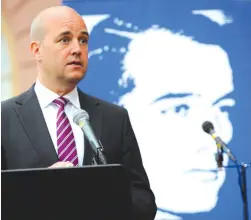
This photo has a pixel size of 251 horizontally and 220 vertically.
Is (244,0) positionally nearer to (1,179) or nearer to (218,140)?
(218,140)

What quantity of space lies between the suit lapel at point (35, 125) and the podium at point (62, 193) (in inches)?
19.7

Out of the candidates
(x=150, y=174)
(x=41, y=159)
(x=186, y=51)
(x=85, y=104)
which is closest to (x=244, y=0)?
(x=186, y=51)

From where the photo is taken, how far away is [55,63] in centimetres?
207

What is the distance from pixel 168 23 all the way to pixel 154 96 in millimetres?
497

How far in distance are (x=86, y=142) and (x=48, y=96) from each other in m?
0.23

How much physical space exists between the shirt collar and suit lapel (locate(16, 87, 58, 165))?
0.02m

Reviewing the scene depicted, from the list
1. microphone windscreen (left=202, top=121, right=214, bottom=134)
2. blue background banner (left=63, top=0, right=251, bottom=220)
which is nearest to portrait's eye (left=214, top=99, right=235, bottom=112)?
blue background banner (left=63, top=0, right=251, bottom=220)

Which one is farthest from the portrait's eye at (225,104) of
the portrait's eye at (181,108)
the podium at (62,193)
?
the podium at (62,193)

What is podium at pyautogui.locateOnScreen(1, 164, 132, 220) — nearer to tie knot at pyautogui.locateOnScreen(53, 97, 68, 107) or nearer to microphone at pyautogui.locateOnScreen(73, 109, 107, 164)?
microphone at pyautogui.locateOnScreen(73, 109, 107, 164)

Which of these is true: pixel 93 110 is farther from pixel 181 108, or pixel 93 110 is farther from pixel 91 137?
pixel 181 108

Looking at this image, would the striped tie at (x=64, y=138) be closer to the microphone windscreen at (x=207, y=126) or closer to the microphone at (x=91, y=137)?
the microphone at (x=91, y=137)

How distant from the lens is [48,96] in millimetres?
2143

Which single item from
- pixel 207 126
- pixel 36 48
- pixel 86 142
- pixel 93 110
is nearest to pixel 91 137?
pixel 86 142

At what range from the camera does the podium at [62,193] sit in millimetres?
1513
